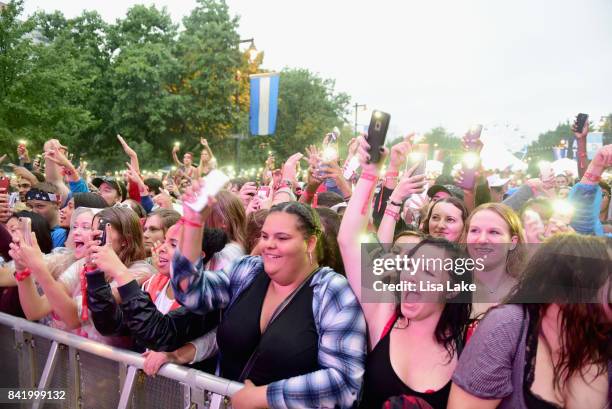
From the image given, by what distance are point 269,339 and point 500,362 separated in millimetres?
996

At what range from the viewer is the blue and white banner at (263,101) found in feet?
43.5

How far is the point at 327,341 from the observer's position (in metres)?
2.35

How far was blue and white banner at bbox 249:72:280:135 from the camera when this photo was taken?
522 inches

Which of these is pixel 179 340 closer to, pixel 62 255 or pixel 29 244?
pixel 29 244

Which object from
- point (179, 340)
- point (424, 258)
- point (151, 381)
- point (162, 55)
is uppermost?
point (162, 55)

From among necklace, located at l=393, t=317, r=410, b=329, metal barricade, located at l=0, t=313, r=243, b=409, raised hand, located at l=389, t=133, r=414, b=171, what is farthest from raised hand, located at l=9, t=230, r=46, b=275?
raised hand, located at l=389, t=133, r=414, b=171

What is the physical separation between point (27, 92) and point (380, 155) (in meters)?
24.2

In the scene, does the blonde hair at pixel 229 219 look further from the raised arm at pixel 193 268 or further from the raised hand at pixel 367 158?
the raised hand at pixel 367 158

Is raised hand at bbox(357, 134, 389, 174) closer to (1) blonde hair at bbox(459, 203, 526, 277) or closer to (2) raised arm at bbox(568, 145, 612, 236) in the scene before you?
(1) blonde hair at bbox(459, 203, 526, 277)

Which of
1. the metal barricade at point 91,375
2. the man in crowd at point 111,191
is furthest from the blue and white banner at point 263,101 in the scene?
the metal barricade at point 91,375

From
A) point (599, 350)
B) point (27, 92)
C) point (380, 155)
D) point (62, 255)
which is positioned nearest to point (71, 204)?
point (62, 255)

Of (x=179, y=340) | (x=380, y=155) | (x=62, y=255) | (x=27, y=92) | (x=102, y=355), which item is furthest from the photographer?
(x=27, y=92)

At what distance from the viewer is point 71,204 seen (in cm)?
565

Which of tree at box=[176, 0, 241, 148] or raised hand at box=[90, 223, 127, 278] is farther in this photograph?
tree at box=[176, 0, 241, 148]
